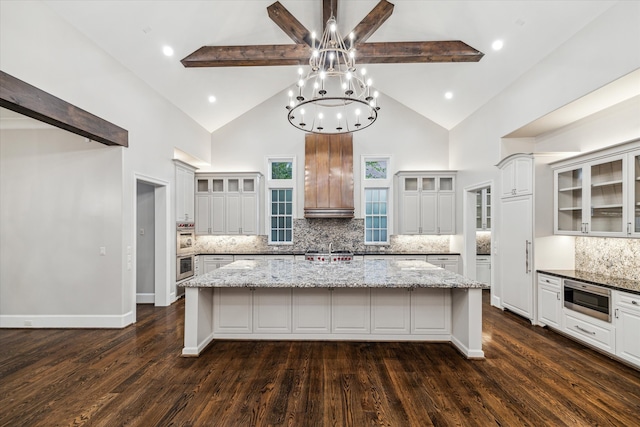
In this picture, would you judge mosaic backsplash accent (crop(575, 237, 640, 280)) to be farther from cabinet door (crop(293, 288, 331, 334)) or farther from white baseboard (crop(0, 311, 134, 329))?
white baseboard (crop(0, 311, 134, 329))

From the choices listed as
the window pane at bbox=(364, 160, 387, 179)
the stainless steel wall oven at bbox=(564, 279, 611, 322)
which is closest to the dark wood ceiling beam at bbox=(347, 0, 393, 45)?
the window pane at bbox=(364, 160, 387, 179)

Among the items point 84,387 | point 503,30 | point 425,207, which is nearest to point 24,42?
point 84,387

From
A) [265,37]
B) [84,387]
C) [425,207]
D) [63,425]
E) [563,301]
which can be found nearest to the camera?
[63,425]

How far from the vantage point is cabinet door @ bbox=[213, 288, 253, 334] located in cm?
358

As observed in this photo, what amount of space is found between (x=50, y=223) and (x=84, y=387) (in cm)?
262

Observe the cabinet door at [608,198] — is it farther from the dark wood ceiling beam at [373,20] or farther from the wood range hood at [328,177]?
the wood range hood at [328,177]

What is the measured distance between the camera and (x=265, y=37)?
468 cm

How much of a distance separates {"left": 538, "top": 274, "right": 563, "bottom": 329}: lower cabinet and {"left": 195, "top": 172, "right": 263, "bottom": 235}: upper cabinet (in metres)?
5.10

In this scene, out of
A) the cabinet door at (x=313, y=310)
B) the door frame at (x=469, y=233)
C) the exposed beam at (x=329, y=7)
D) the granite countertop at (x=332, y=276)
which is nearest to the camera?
the granite countertop at (x=332, y=276)

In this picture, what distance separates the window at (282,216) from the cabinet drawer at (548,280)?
468 cm

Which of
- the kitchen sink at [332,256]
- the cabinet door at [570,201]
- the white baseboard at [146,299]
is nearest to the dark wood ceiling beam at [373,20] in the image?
the cabinet door at [570,201]

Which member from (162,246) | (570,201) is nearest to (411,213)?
(570,201)

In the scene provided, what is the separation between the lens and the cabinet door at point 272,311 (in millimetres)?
3561

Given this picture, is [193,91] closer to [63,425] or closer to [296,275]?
[296,275]
